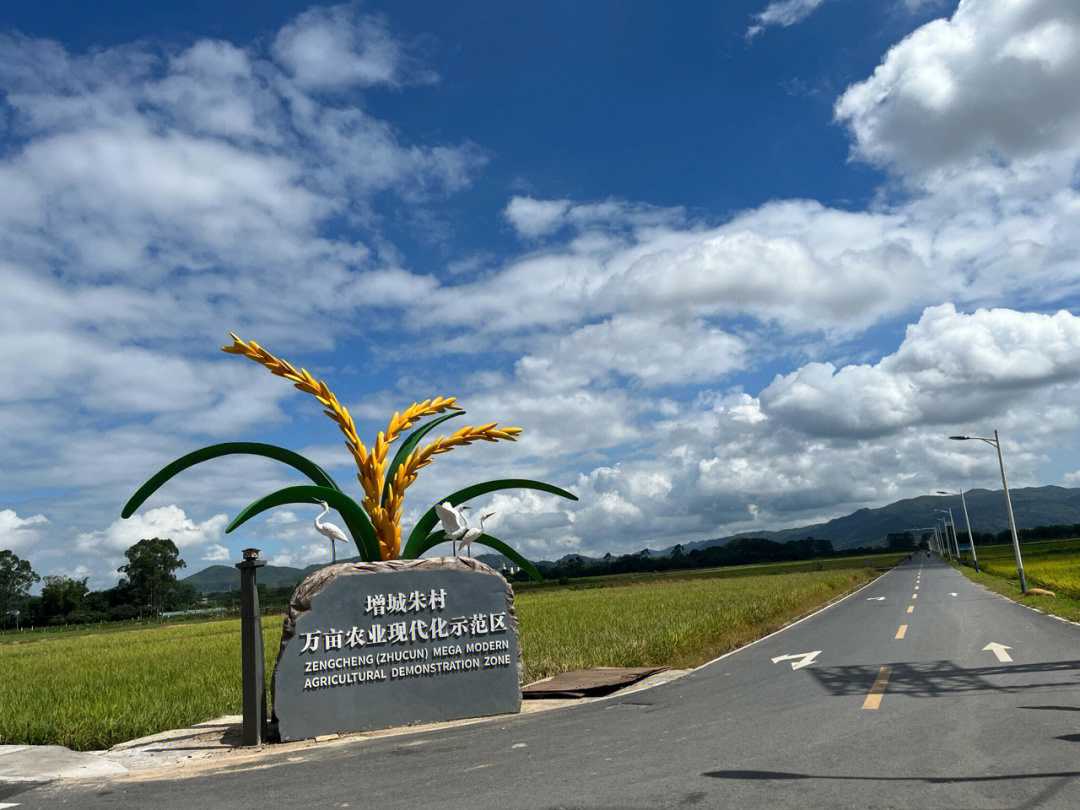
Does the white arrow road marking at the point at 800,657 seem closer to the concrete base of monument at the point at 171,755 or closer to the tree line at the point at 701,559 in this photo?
the concrete base of monument at the point at 171,755

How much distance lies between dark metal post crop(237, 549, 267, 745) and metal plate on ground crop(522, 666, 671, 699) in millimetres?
4222

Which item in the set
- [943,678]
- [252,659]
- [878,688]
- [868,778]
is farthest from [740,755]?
[252,659]

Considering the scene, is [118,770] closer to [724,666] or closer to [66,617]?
[724,666]

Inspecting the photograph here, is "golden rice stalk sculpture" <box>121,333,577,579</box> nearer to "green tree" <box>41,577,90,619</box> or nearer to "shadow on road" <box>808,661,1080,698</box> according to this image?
"shadow on road" <box>808,661,1080,698</box>

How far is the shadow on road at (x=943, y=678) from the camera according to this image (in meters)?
9.45

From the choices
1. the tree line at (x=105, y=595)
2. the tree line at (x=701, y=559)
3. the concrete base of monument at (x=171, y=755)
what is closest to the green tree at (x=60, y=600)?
the tree line at (x=105, y=595)

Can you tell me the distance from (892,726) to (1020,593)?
963 inches

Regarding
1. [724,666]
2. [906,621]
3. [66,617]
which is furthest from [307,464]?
[66,617]

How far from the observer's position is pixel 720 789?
19.0 ft

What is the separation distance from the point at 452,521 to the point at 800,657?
7509 millimetres

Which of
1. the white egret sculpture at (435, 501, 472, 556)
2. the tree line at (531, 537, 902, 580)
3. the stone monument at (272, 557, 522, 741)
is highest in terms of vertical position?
the white egret sculpture at (435, 501, 472, 556)

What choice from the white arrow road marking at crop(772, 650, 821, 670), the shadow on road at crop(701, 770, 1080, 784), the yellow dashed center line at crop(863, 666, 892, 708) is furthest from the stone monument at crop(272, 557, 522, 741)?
the white arrow road marking at crop(772, 650, 821, 670)

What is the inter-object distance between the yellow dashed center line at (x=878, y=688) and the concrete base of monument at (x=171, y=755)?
401cm

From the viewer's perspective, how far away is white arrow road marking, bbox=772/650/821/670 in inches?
518
